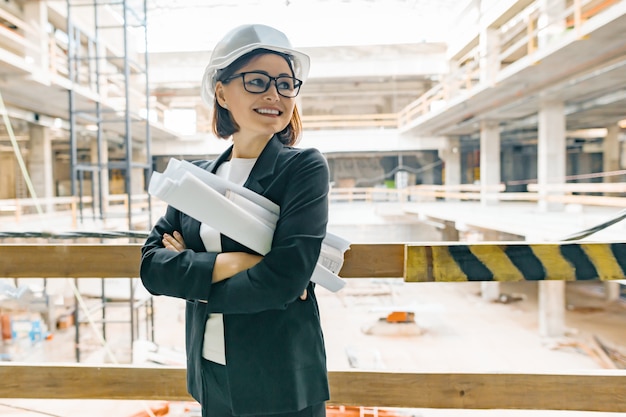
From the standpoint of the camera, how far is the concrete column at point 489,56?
28.3ft

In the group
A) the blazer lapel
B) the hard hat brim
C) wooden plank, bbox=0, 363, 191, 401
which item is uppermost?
the hard hat brim

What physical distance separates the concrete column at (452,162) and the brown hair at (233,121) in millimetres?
15083

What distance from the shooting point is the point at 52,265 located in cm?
117

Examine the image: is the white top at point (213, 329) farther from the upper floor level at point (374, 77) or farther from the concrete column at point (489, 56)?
the concrete column at point (489, 56)

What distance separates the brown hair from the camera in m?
0.85

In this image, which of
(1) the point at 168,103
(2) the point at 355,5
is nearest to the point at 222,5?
(2) the point at 355,5

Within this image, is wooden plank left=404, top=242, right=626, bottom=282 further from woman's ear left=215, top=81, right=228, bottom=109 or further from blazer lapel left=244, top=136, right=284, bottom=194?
woman's ear left=215, top=81, right=228, bottom=109

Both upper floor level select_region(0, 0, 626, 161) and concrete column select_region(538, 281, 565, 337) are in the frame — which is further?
concrete column select_region(538, 281, 565, 337)

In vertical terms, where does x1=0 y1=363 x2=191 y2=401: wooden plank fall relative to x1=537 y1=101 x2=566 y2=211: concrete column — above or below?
below

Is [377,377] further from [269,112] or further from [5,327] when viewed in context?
[5,327]

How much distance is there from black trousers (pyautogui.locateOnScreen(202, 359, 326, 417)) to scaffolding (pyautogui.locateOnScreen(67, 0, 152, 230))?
245 inches

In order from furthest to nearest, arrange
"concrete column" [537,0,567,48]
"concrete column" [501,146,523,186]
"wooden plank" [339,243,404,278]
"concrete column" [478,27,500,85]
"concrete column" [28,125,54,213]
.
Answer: "concrete column" [501,146,523,186] → "concrete column" [28,125,54,213] → "concrete column" [478,27,500,85] → "concrete column" [537,0,567,48] → "wooden plank" [339,243,404,278]

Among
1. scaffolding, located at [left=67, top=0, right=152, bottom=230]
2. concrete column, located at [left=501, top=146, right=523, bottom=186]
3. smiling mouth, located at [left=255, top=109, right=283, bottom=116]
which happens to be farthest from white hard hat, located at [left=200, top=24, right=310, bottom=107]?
concrete column, located at [left=501, top=146, right=523, bottom=186]

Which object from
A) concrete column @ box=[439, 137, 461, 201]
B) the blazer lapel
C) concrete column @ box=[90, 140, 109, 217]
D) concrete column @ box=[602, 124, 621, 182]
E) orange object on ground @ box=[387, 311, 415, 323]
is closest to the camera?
the blazer lapel
